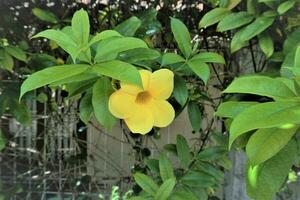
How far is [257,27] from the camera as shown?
1.26 m

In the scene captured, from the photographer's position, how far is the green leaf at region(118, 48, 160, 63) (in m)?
0.99

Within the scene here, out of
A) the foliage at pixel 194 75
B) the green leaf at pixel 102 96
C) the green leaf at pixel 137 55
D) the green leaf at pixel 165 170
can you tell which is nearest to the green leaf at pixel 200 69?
the foliage at pixel 194 75

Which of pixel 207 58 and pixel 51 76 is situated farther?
pixel 207 58

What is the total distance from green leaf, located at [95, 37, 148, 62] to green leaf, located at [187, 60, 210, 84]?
0.64 ft

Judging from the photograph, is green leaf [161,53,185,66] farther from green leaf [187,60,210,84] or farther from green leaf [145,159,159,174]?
green leaf [145,159,159,174]

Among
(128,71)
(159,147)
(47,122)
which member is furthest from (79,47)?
(47,122)

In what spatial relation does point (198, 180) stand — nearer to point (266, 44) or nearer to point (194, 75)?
point (194, 75)

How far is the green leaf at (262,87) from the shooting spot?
2.52ft

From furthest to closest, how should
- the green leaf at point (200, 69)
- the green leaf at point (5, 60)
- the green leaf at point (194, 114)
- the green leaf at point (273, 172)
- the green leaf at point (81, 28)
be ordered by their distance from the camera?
the green leaf at point (5, 60) < the green leaf at point (194, 114) < the green leaf at point (200, 69) < the green leaf at point (81, 28) < the green leaf at point (273, 172)

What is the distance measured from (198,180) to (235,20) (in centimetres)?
45

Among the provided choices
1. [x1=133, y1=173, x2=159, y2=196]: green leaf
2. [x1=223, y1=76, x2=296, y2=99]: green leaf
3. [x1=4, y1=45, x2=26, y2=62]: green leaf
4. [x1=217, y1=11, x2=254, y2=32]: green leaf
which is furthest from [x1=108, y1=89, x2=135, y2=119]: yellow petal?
[x1=4, y1=45, x2=26, y2=62]: green leaf

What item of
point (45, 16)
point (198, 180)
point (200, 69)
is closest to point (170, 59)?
point (200, 69)

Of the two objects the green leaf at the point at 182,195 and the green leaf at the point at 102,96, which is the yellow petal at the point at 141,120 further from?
the green leaf at the point at 182,195

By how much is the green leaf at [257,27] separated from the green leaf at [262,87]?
49 cm
